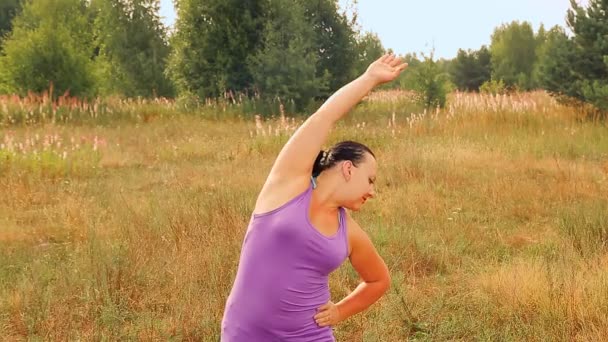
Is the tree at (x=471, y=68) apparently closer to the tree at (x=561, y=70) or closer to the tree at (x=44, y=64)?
the tree at (x=561, y=70)

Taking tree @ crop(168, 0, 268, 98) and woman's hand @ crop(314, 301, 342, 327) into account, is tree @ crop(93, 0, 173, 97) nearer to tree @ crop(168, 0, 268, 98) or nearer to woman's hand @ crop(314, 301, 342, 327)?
tree @ crop(168, 0, 268, 98)

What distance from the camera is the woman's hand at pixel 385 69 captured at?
177 centimetres

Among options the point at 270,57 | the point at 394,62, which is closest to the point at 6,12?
the point at 270,57

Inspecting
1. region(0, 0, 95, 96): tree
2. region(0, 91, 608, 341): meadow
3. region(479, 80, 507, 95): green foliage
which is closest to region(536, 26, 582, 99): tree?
region(479, 80, 507, 95): green foliage

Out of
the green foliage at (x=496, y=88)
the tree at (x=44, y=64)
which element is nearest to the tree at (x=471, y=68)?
the green foliage at (x=496, y=88)

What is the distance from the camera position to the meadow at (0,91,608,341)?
11.6 feet

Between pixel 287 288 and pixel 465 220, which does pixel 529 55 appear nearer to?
pixel 465 220

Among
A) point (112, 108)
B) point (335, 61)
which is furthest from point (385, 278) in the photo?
point (335, 61)

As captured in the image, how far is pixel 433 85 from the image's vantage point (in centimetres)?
1769

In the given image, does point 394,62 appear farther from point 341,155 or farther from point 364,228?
point 364,228

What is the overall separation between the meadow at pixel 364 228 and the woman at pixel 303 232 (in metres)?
1.76

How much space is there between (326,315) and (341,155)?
1.63 feet

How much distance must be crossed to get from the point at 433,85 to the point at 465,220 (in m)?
12.6

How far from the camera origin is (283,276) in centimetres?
167
